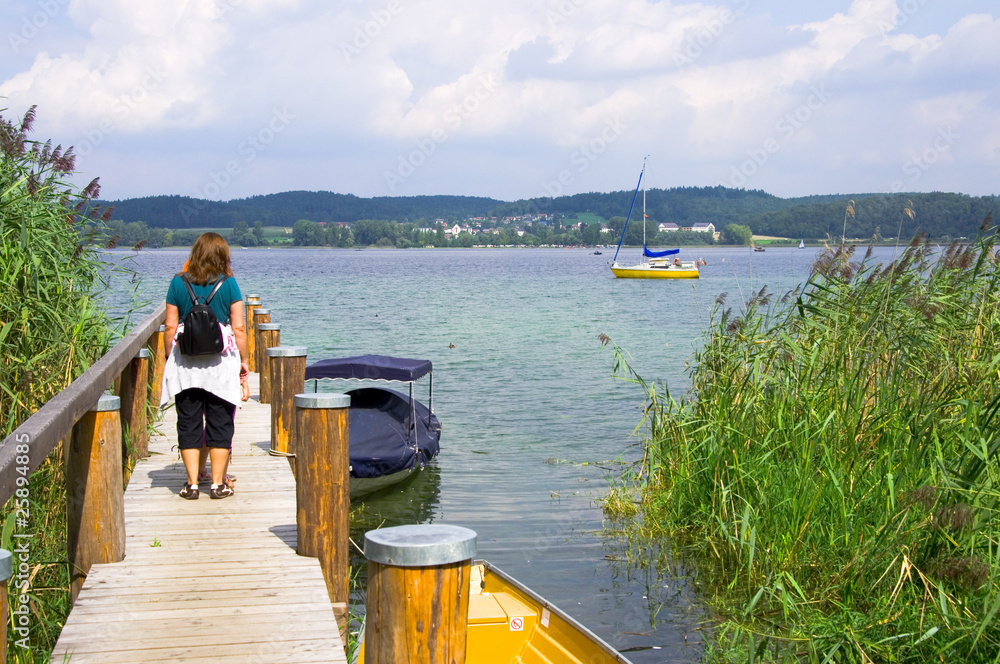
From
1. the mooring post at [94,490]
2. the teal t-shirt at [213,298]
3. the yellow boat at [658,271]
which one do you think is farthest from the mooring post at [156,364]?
the yellow boat at [658,271]

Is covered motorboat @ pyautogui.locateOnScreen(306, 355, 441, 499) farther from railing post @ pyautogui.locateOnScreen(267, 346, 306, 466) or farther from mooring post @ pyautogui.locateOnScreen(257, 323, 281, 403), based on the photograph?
railing post @ pyautogui.locateOnScreen(267, 346, 306, 466)

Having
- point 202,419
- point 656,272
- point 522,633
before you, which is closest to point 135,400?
point 202,419

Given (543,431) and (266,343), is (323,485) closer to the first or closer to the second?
(266,343)

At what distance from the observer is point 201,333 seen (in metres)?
5.78

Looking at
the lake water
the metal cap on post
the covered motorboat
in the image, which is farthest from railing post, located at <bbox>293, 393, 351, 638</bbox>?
the covered motorboat

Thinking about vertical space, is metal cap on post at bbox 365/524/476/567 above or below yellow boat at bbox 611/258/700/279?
above

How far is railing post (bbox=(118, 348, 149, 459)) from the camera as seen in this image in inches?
274

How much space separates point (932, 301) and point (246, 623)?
17.6 ft

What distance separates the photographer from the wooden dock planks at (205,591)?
3.99 metres

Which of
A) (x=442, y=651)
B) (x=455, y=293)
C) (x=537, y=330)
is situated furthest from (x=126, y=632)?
(x=455, y=293)

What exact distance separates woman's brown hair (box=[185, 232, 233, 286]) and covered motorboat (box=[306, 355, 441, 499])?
574cm

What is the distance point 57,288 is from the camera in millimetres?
7102

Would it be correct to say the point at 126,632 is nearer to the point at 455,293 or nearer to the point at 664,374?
the point at 664,374

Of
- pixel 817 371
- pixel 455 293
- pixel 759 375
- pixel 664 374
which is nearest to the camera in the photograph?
pixel 817 371
